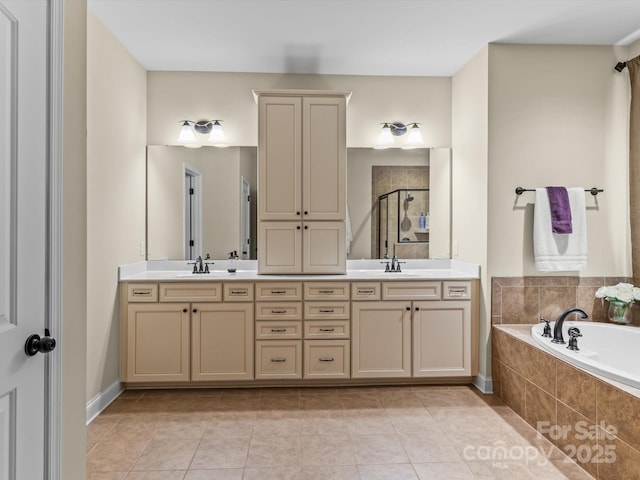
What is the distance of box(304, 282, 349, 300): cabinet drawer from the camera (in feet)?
10.5

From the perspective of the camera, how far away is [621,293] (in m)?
2.94

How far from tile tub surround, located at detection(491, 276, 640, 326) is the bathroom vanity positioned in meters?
0.20

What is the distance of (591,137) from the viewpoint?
3.15 meters

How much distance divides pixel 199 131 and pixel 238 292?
1506 millimetres

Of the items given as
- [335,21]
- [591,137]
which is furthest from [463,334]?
[335,21]

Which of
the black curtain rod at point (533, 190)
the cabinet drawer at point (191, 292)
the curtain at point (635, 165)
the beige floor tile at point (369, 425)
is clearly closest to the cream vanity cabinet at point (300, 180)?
the cabinet drawer at point (191, 292)

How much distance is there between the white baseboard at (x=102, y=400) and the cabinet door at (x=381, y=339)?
69.3 inches

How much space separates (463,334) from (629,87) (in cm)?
226

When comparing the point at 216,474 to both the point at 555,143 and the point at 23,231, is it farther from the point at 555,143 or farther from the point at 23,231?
the point at 555,143

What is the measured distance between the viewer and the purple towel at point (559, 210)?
3025 millimetres

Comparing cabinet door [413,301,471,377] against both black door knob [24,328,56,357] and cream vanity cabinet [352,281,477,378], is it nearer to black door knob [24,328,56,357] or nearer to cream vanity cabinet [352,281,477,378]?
cream vanity cabinet [352,281,477,378]

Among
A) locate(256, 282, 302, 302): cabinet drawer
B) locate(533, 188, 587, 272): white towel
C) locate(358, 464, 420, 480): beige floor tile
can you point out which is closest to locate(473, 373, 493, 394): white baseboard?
locate(533, 188, 587, 272): white towel

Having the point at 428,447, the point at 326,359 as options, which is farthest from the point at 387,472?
the point at 326,359

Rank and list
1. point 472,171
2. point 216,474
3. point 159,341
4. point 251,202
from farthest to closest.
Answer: point 251,202
point 472,171
point 159,341
point 216,474
